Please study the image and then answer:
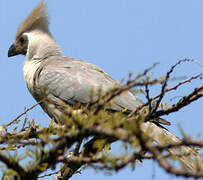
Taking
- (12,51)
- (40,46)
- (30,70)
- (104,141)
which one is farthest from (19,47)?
(104,141)

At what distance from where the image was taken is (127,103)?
516 cm

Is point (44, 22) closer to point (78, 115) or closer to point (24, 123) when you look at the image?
point (24, 123)

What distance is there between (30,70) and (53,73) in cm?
77

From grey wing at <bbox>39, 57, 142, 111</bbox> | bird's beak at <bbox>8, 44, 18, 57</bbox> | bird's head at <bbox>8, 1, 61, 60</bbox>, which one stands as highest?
bird's head at <bbox>8, 1, 61, 60</bbox>

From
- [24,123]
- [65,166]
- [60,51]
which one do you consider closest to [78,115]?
[24,123]

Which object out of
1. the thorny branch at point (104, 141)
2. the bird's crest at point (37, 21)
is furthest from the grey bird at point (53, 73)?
the thorny branch at point (104, 141)

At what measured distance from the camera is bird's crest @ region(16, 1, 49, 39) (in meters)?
7.26

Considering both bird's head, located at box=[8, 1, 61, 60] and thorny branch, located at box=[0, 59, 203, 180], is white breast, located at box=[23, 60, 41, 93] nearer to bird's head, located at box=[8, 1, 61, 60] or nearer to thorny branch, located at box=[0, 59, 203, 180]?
bird's head, located at box=[8, 1, 61, 60]

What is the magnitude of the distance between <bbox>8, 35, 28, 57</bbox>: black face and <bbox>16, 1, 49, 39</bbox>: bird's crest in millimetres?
157

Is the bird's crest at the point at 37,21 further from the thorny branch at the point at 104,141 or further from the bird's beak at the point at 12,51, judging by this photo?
the thorny branch at the point at 104,141

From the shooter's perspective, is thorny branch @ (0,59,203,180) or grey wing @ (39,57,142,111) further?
grey wing @ (39,57,142,111)

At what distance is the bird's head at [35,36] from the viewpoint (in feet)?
23.0

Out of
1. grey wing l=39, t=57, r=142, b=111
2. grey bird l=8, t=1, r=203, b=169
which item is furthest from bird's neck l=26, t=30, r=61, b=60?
grey wing l=39, t=57, r=142, b=111

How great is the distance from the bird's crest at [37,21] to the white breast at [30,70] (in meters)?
0.88
